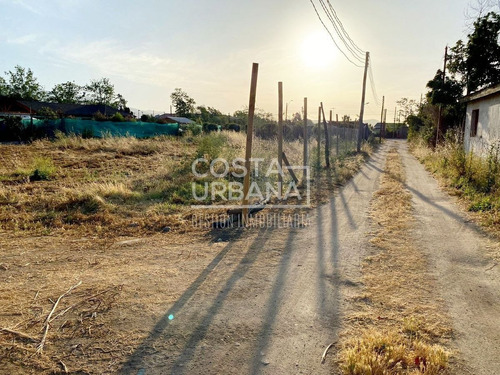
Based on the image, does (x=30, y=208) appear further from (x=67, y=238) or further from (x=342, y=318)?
(x=342, y=318)

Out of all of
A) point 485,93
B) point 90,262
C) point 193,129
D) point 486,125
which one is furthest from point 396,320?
point 193,129

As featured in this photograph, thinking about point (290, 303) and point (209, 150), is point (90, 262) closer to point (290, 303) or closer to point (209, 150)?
point (290, 303)

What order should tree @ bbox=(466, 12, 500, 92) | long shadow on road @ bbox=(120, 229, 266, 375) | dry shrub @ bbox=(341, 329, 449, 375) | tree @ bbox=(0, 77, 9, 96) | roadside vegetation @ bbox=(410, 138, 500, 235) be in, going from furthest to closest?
1. tree @ bbox=(0, 77, 9, 96)
2. tree @ bbox=(466, 12, 500, 92)
3. roadside vegetation @ bbox=(410, 138, 500, 235)
4. long shadow on road @ bbox=(120, 229, 266, 375)
5. dry shrub @ bbox=(341, 329, 449, 375)

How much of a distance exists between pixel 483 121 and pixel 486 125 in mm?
418

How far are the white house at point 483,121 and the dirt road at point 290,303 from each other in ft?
18.9

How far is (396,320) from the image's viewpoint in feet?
8.82

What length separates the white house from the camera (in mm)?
9266

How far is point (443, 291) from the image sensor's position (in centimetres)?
323

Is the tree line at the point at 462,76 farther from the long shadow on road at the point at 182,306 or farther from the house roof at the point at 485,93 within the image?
the long shadow on road at the point at 182,306

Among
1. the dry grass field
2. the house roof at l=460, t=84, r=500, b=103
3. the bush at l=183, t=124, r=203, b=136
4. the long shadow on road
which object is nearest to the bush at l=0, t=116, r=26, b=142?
the bush at l=183, t=124, r=203, b=136

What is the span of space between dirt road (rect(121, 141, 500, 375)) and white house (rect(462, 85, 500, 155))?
5776 millimetres

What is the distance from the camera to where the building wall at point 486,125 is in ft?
30.3

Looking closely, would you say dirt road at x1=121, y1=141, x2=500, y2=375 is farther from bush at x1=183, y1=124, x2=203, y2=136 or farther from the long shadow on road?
bush at x1=183, y1=124, x2=203, y2=136

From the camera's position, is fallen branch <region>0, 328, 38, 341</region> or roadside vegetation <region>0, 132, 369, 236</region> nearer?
fallen branch <region>0, 328, 38, 341</region>
